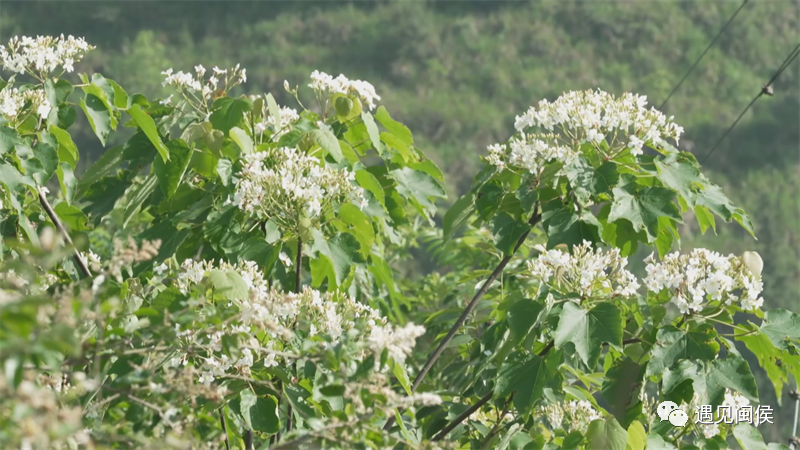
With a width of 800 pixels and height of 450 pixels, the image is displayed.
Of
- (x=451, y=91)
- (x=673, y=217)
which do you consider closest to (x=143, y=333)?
(x=673, y=217)

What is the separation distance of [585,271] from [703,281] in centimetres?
25

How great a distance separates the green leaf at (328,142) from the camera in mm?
2289

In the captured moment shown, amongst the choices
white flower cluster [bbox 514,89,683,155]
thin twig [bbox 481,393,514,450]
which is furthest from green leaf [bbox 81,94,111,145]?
thin twig [bbox 481,393,514,450]

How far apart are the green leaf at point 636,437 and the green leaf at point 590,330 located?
0.71ft

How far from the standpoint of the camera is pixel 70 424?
0.91 meters

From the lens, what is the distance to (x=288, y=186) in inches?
81.0

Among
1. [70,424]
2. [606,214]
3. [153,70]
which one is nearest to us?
[70,424]

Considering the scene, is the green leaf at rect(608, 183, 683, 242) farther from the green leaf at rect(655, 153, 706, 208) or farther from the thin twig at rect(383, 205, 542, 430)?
the thin twig at rect(383, 205, 542, 430)

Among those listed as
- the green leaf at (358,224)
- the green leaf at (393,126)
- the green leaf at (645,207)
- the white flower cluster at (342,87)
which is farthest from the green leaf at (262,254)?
the green leaf at (645,207)

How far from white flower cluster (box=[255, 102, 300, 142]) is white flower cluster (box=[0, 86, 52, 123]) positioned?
517 millimetres

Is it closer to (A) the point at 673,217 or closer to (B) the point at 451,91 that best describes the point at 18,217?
(A) the point at 673,217

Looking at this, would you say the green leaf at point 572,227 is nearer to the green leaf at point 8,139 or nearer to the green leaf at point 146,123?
the green leaf at point 146,123

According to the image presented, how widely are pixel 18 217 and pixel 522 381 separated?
1.22 metres

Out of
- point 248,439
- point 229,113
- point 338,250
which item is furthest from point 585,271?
point 229,113
